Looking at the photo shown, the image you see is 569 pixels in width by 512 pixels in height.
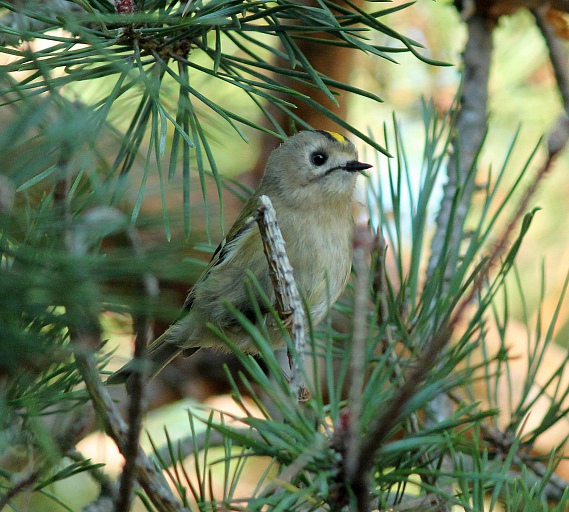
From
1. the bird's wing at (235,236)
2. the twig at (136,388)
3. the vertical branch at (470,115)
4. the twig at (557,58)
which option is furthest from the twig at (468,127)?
the twig at (136,388)

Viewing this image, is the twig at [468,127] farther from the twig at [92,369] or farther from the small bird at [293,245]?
the twig at [92,369]

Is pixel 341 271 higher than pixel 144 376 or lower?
higher

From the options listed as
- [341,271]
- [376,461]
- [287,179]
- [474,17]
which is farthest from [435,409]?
[474,17]

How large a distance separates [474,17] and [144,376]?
61.2 inches

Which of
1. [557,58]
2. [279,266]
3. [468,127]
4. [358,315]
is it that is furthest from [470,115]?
[358,315]

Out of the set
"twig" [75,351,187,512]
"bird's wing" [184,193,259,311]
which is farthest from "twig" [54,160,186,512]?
"bird's wing" [184,193,259,311]

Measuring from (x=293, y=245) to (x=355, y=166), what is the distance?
0.86ft

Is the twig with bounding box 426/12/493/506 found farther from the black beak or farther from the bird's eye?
the bird's eye

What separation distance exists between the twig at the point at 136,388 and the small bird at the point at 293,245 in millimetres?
830

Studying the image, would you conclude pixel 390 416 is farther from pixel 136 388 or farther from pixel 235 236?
pixel 235 236

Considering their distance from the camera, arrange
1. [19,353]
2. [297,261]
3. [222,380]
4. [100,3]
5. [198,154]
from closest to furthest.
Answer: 1. [19,353]
2. [198,154]
3. [100,3]
4. [297,261]
5. [222,380]

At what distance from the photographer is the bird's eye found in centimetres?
179

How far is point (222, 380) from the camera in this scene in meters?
2.38

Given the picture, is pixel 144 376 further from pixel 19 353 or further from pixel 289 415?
pixel 289 415
